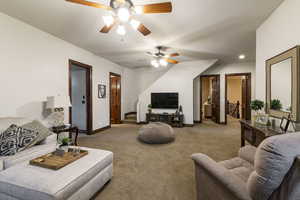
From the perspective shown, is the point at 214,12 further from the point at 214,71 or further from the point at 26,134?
the point at 214,71

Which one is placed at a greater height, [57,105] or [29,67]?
[29,67]

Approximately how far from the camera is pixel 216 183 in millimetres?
1133

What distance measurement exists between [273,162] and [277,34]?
243 centimetres

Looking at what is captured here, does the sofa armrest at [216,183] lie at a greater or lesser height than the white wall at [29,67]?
lesser

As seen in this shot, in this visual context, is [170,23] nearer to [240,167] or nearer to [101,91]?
[240,167]

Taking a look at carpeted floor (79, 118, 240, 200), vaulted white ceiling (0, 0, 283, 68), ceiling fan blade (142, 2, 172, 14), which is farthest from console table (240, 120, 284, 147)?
ceiling fan blade (142, 2, 172, 14)

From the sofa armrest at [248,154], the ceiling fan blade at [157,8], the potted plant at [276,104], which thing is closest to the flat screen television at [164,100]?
the potted plant at [276,104]

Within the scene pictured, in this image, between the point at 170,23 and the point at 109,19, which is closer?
the point at 109,19

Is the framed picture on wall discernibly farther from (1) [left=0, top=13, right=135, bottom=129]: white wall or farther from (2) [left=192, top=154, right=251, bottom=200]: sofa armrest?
(2) [left=192, top=154, right=251, bottom=200]: sofa armrest

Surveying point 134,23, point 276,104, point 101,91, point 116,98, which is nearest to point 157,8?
point 134,23

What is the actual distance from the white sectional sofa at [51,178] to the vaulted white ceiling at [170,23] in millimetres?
2209

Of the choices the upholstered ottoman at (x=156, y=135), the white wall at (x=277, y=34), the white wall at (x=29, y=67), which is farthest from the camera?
the upholstered ottoman at (x=156, y=135)

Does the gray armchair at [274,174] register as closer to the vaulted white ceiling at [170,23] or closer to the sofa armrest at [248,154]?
the sofa armrest at [248,154]

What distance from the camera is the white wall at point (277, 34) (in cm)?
182
